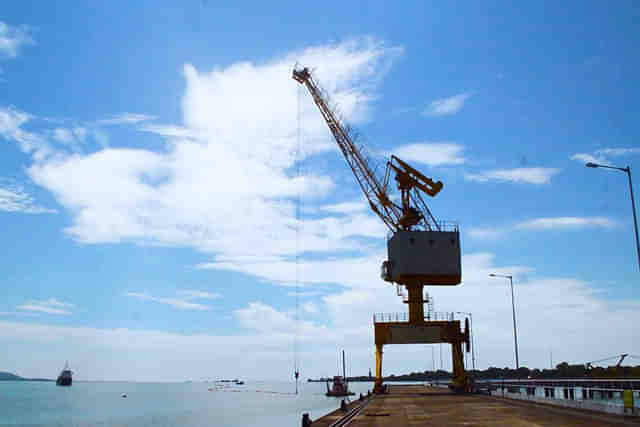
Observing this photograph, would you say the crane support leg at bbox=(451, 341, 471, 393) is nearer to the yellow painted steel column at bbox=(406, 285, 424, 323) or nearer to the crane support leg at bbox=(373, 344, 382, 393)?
the yellow painted steel column at bbox=(406, 285, 424, 323)

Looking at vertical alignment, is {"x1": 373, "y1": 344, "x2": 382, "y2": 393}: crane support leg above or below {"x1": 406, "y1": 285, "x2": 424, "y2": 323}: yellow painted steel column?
below

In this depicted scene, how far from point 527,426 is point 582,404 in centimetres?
1184

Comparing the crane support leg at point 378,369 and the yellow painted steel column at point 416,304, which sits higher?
the yellow painted steel column at point 416,304

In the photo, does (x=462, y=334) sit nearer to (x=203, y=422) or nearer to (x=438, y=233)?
(x=438, y=233)

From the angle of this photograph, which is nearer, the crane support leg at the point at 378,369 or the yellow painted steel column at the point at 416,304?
the crane support leg at the point at 378,369

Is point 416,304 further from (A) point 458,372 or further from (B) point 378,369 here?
(A) point 458,372

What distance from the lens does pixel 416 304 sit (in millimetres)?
68250

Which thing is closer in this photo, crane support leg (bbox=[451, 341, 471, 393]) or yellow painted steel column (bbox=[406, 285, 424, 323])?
crane support leg (bbox=[451, 341, 471, 393])

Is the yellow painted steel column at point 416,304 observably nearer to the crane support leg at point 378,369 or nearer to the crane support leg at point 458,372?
the crane support leg at point 458,372

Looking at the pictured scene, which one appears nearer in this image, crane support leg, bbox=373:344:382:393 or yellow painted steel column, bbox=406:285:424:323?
crane support leg, bbox=373:344:382:393

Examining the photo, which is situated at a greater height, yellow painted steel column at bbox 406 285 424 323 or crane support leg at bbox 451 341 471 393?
yellow painted steel column at bbox 406 285 424 323

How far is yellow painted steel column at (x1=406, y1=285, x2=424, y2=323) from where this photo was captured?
6780 cm

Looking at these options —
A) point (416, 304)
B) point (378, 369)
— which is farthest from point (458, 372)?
point (378, 369)

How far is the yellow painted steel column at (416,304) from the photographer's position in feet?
222
